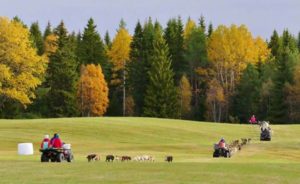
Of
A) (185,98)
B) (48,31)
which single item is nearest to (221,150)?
(185,98)

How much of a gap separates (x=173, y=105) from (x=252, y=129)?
3447 cm

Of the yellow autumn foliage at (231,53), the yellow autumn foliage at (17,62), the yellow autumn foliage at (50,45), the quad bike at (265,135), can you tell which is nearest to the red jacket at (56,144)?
the quad bike at (265,135)

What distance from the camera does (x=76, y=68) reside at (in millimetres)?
119250

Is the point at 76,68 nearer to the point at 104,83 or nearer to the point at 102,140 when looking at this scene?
the point at 104,83

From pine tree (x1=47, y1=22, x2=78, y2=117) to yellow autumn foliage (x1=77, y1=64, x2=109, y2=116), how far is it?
9.04ft

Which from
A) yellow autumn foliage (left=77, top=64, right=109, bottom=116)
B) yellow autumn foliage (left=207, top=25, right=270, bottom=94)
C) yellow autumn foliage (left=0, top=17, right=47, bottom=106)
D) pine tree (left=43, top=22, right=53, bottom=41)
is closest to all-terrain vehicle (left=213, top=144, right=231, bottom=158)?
yellow autumn foliage (left=0, top=17, right=47, bottom=106)

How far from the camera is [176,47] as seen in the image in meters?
130

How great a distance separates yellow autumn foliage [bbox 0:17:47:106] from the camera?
86438 mm

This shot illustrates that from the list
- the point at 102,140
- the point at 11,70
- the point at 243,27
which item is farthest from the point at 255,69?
the point at 102,140

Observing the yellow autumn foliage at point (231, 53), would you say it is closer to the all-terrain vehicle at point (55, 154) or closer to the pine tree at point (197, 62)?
the pine tree at point (197, 62)

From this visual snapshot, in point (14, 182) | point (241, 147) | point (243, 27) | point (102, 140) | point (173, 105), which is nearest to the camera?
point (14, 182)

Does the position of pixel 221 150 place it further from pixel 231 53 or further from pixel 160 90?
pixel 231 53

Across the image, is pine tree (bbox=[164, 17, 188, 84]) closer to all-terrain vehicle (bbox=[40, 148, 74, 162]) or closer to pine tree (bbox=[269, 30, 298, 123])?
pine tree (bbox=[269, 30, 298, 123])

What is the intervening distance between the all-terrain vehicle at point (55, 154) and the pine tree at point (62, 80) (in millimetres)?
75428
